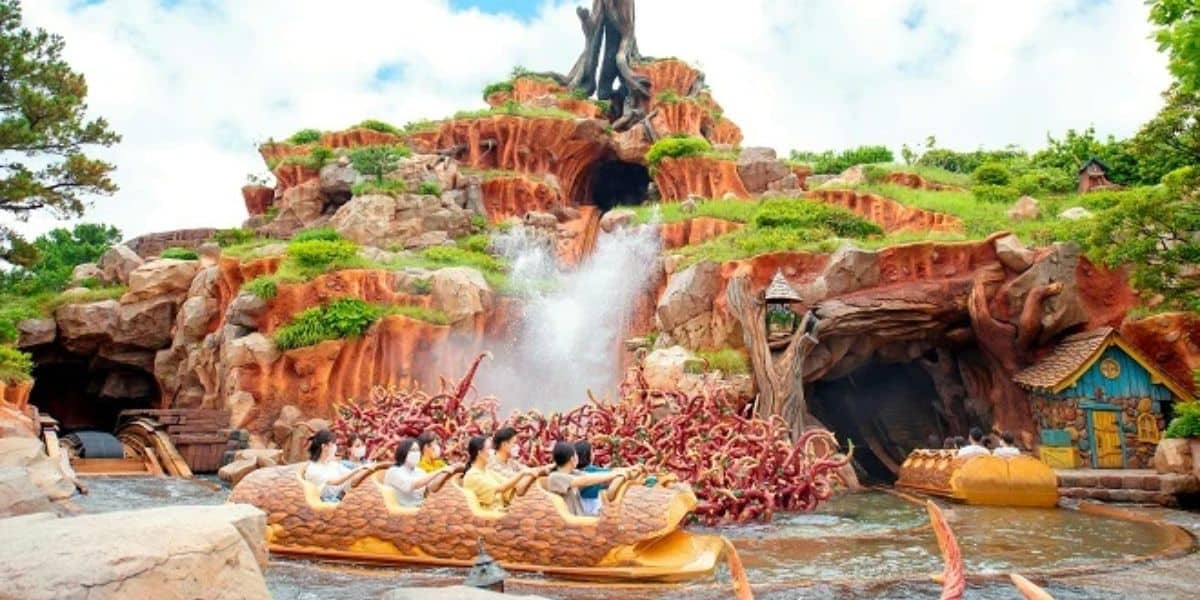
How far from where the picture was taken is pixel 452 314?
2019cm

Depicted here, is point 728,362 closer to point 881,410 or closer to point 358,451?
point 358,451

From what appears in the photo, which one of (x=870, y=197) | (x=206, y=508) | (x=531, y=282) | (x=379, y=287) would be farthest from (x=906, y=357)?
(x=206, y=508)

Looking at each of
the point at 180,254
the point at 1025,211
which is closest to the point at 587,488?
the point at 1025,211

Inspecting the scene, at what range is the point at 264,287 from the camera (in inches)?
798

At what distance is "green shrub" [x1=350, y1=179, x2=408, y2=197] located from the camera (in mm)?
28781

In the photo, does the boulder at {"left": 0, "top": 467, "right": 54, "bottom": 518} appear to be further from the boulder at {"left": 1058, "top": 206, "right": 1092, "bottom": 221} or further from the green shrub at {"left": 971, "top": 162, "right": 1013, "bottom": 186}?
the green shrub at {"left": 971, "top": 162, "right": 1013, "bottom": 186}

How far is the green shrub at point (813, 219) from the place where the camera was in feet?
71.5

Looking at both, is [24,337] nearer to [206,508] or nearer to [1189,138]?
[206,508]

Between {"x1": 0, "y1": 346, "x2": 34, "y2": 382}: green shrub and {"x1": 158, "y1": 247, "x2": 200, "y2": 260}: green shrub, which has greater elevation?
{"x1": 158, "y1": 247, "x2": 200, "y2": 260}: green shrub

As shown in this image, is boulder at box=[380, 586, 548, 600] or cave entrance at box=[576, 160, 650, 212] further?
cave entrance at box=[576, 160, 650, 212]

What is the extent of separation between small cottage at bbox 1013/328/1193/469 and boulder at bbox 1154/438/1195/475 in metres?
3.14

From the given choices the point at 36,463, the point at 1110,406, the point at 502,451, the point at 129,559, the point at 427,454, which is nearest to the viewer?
the point at 129,559

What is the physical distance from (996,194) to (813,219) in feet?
26.8

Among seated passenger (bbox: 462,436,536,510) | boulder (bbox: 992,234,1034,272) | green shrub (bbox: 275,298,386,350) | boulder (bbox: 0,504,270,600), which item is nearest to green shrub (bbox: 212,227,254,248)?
green shrub (bbox: 275,298,386,350)
